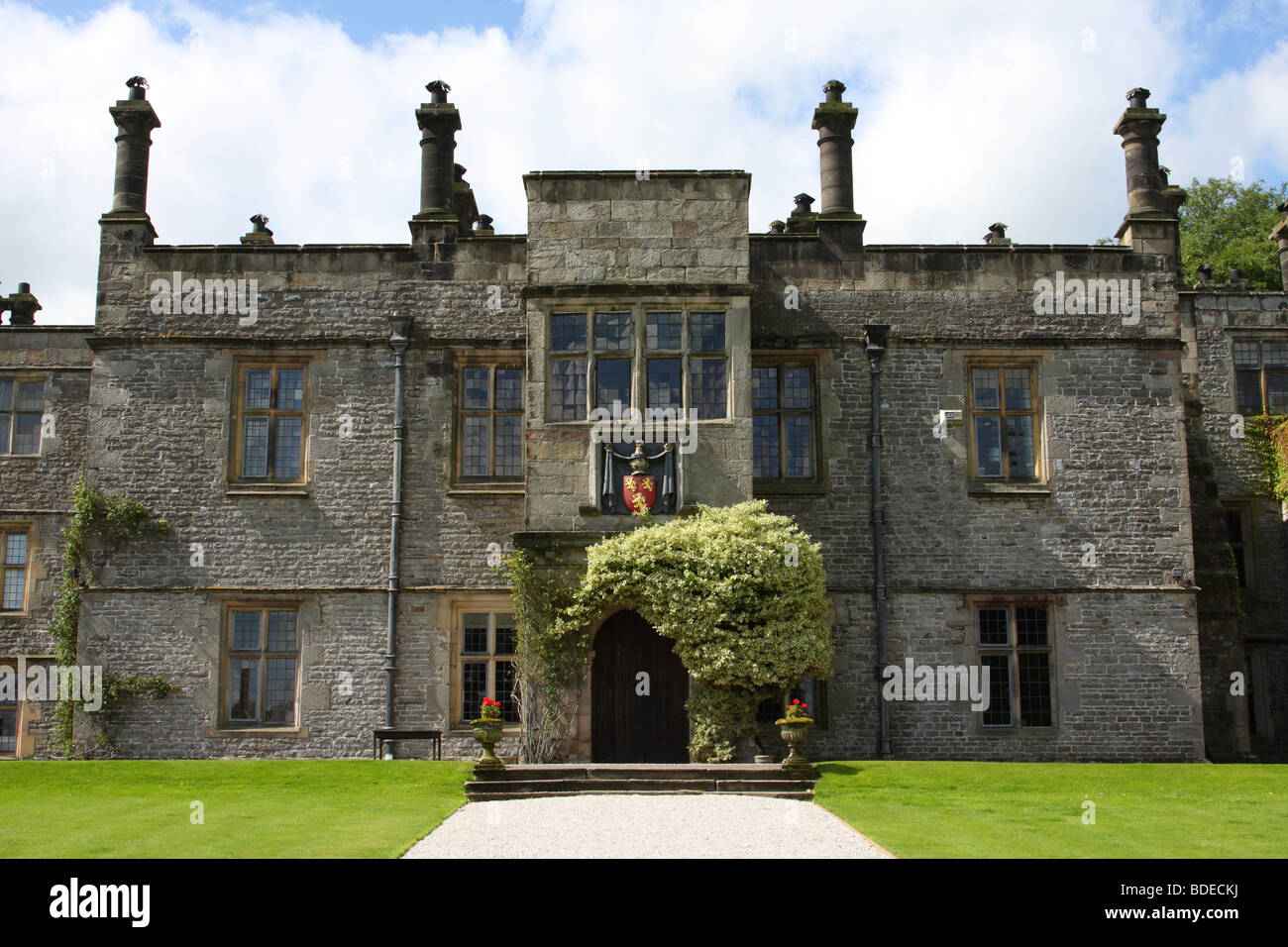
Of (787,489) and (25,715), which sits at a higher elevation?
(787,489)

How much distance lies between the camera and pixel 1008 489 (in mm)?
18609

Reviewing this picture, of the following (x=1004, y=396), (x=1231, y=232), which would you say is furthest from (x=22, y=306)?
(x=1231, y=232)

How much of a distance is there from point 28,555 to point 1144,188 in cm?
1959

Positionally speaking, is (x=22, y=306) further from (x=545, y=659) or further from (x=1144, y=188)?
(x=1144, y=188)

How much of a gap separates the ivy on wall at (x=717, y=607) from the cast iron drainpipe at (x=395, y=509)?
2.86m

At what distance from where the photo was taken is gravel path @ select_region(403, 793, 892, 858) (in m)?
10.2

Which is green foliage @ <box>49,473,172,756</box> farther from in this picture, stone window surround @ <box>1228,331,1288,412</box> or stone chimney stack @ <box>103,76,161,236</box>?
stone window surround @ <box>1228,331,1288,412</box>

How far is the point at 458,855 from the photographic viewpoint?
1003 centimetres

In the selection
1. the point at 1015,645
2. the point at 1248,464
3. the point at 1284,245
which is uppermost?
the point at 1284,245

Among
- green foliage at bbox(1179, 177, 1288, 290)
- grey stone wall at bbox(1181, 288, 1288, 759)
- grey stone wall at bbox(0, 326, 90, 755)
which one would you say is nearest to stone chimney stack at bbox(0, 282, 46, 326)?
grey stone wall at bbox(0, 326, 90, 755)

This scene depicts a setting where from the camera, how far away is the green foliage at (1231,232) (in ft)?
99.8

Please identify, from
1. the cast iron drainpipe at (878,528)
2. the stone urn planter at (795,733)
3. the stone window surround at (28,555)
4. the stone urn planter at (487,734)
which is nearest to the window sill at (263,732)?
the stone urn planter at (487,734)

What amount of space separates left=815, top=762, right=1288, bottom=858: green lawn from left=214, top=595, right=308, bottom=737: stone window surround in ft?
25.9
